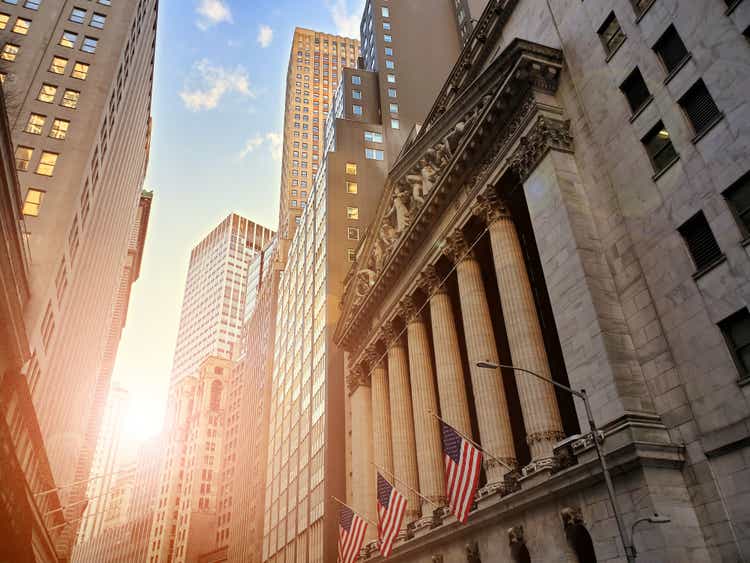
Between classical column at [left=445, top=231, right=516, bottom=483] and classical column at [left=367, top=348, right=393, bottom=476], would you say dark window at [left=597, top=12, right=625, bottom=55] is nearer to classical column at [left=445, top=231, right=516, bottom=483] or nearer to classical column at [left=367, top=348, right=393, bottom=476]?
classical column at [left=445, top=231, right=516, bottom=483]

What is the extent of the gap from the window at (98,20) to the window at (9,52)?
895cm

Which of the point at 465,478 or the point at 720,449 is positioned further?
the point at 465,478

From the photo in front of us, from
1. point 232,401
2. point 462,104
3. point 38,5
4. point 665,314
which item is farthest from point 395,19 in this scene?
point 232,401

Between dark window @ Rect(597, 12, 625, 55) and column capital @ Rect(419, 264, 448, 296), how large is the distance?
671 inches

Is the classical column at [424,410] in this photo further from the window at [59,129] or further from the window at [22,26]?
the window at [22,26]

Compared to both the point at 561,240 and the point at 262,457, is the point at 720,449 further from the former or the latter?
the point at 262,457

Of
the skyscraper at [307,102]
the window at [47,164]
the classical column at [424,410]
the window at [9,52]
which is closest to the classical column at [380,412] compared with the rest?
the classical column at [424,410]

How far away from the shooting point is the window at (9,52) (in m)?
55.3

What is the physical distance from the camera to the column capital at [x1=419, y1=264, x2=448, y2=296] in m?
40.3

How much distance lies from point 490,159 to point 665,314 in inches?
588

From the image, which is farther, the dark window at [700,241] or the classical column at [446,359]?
the classical column at [446,359]

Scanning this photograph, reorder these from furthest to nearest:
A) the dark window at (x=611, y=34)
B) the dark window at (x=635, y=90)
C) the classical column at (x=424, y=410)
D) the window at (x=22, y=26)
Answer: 1. the window at (x=22, y=26)
2. the classical column at (x=424, y=410)
3. the dark window at (x=611, y=34)
4. the dark window at (x=635, y=90)

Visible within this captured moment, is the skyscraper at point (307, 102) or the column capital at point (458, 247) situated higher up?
the skyscraper at point (307, 102)

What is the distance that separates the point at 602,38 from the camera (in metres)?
29.2
